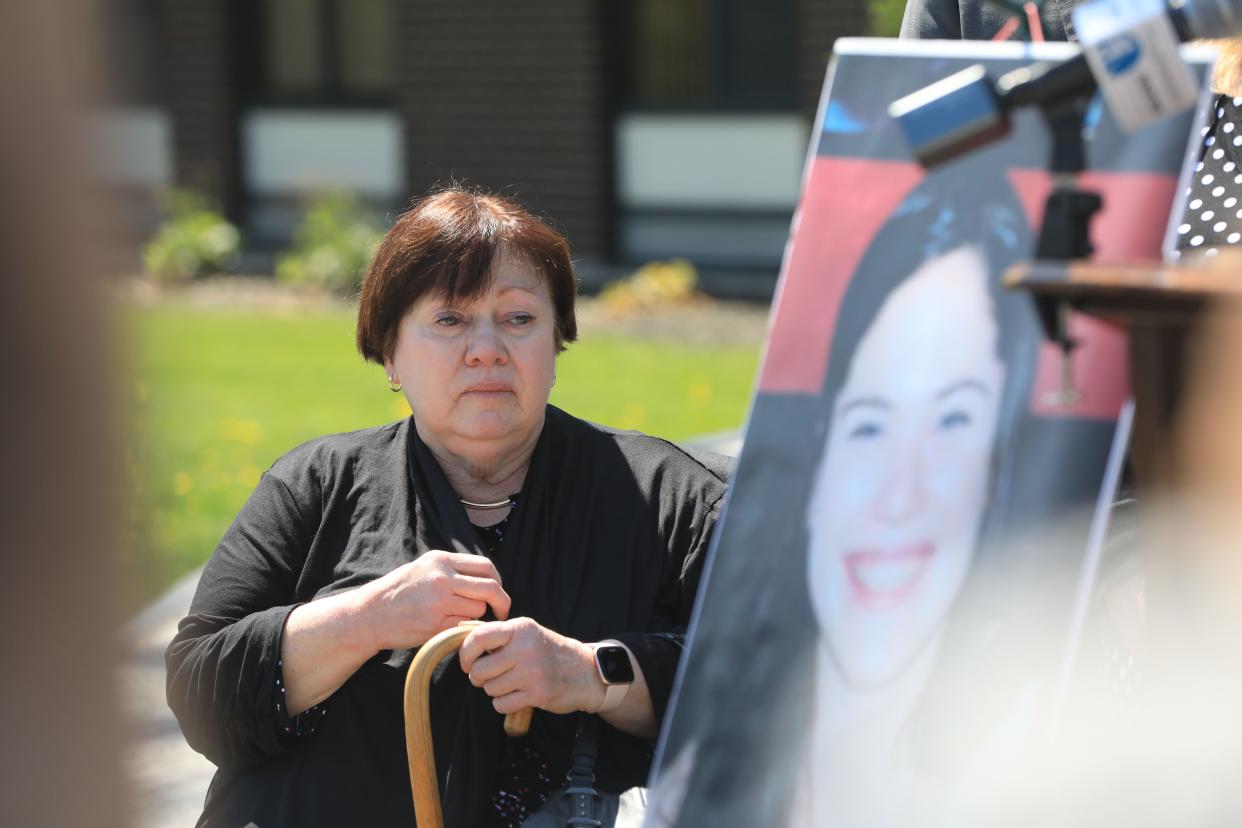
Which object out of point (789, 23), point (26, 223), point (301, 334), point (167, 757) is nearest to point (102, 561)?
point (26, 223)

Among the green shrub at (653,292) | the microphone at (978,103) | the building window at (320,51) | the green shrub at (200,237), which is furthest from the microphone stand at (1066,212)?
the building window at (320,51)

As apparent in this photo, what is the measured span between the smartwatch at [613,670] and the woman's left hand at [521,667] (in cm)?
4

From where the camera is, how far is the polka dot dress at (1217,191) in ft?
7.20

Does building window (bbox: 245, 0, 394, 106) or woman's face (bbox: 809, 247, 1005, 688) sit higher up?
building window (bbox: 245, 0, 394, 106)

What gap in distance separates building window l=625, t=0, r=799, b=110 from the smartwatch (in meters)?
9.56

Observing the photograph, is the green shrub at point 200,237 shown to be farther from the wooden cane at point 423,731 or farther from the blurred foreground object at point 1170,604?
the blurred foreground object at point 1170,604

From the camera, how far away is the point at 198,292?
38.9ft

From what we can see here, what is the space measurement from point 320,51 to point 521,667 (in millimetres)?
12276

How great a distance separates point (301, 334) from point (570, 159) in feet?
8.62

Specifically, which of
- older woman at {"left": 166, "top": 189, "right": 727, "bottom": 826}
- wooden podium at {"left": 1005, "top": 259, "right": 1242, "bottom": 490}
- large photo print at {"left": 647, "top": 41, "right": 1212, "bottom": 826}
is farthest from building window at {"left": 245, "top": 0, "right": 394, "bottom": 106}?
wooden podium at {"left": 1005, "top": 259, "right": 1242, "bottom": 490}

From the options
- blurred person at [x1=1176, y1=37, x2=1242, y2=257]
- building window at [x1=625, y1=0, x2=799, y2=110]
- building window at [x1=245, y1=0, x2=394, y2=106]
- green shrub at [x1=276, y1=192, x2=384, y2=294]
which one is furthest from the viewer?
building window at [x1=245, y1=0, x2=394, y2=106]

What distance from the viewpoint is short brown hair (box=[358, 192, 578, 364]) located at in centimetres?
236

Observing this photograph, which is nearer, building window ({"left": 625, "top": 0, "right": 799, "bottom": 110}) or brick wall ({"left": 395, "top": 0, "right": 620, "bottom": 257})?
building window ({"left": 625, "top": 0, "right": 799, "bottom": 110})

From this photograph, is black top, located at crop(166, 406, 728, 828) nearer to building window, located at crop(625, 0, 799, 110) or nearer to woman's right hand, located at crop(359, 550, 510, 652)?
woman's right hand, located at crop(359, 550, 510, 652)
